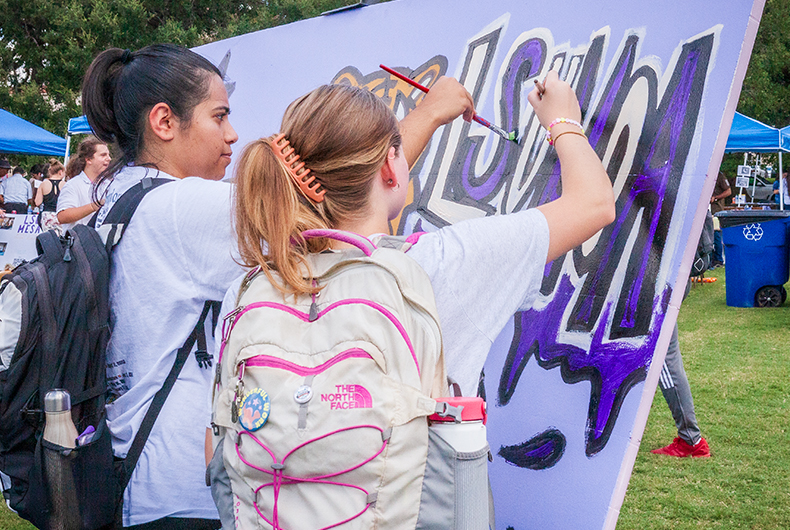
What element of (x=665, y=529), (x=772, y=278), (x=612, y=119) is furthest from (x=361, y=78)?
(x=772, y=278)

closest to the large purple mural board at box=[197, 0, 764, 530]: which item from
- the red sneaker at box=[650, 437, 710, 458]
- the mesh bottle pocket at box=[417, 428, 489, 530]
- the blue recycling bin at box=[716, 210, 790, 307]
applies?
the mesh bottle pocket at box=[417, 428, 489, 530]

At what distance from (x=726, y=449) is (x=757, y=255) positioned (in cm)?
496

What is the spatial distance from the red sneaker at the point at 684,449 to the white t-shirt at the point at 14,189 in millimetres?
11041

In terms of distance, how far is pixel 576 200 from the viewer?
1.34 metres

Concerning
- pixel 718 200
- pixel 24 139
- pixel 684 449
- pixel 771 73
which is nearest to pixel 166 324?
pixel 684 449

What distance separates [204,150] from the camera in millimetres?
1674

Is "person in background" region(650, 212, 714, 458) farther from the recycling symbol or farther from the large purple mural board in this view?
the recycling symbol

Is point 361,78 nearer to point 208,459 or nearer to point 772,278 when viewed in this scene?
point 208,459

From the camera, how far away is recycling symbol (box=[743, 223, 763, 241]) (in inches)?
320

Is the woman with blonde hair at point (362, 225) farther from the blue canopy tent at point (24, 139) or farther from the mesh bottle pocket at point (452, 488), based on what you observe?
the blue canopy tent at point (24, 139)

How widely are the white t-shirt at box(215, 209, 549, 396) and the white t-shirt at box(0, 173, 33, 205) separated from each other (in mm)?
12010

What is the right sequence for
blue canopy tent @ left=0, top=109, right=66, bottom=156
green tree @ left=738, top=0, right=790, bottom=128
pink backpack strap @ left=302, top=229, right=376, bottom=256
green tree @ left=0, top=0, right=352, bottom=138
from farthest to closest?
green tree @ left=0, top=0, right=352, bottom=138
green tree @ left=738, top=0, right=790, bottom=128
blue canopy tent @ left=0, top=109, right=66, bottom=156
pink backpack strap @ left=302, top=229, right=376, bottom=256

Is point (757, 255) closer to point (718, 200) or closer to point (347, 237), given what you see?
point (718, 200)

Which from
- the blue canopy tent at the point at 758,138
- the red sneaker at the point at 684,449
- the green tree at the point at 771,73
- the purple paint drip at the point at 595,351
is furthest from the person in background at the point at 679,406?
the green tree at the point at 771,73
